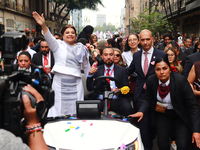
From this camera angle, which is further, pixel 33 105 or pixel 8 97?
pixel 33 105

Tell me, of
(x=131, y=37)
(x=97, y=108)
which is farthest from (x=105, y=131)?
(x=131, y=37)

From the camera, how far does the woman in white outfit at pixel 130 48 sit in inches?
241

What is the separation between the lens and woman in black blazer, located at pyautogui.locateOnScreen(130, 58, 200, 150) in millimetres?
3638

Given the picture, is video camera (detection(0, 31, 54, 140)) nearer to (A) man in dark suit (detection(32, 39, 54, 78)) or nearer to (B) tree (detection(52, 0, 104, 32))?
Result: (A) man in dark suit (detection(32, 39, 54, 78))

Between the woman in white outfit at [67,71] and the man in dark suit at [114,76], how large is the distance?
0.33 meters

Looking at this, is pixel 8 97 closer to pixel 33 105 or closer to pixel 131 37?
pixel 33 105

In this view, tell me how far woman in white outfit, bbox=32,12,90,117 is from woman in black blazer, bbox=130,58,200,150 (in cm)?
124

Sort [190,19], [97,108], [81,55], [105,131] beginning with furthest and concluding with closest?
1. [190,19]
2. [81,55]
3. [97,108]
4. [105,131]

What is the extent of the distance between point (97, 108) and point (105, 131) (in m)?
0.50

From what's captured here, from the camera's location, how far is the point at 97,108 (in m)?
3.40

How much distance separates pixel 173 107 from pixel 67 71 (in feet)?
5.87

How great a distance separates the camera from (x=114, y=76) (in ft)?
16.3

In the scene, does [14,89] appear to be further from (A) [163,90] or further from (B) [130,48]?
(B) [130,48]

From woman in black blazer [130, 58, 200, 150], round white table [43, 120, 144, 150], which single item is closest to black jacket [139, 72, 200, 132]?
woman in black blazer [130, 58, 200, 150]
